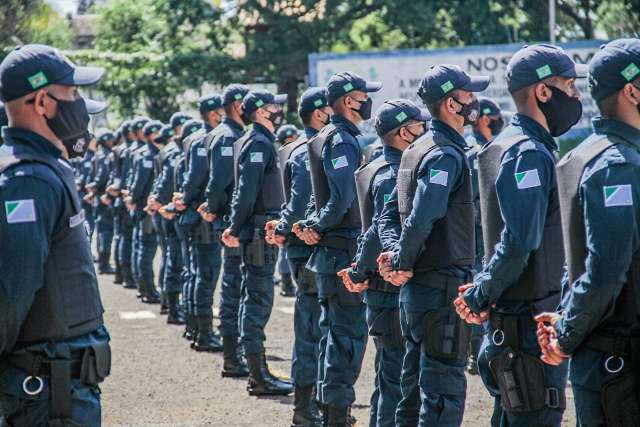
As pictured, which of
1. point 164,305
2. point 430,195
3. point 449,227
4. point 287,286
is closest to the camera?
point 430,195

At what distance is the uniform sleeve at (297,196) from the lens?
28.6 feet

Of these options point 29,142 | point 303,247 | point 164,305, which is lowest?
point 164,305

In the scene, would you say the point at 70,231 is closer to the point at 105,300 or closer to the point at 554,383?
the point at 554,383

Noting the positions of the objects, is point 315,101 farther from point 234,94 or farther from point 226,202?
point 226,202

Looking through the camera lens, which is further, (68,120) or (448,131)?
(448,131)

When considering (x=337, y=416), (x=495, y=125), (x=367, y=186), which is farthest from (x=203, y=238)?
(x=367, y=186)

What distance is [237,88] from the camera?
10.7 m

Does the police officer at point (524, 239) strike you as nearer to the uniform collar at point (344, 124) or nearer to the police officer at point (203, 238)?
the uniform collar at point (344, 124)

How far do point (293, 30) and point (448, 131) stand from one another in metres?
26.1

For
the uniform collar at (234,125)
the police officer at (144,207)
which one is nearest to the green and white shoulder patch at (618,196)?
the uniform collar at (234,125)

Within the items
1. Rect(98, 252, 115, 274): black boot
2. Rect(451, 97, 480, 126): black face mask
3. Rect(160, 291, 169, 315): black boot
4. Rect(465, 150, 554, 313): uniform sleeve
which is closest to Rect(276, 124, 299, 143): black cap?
Rect(160, 291, 169, 315): black boot

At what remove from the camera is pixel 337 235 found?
8078 mm

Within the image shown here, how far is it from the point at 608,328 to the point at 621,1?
28.2 metres

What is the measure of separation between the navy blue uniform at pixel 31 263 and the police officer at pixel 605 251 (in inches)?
80.7
